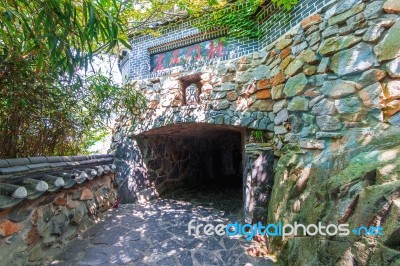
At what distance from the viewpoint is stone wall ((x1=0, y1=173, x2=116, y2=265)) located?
190 centimetres

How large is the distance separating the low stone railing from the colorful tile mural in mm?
2547

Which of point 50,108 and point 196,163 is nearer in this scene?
point 50,108

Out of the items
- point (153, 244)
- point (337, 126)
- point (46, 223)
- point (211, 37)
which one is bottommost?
point (153, 244)

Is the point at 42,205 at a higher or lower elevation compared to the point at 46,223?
higher

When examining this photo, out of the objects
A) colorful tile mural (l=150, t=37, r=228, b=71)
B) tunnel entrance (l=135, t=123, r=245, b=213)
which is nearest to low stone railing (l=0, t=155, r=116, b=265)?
tunnel entrance (l=135, t=123, r=245, b=213)

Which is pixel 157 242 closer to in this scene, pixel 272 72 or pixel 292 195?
pixel 292 195

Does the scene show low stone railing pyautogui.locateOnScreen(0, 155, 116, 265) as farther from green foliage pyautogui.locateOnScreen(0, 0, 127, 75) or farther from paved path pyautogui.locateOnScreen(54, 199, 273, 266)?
green foliage pyautogui.locateOnScreen(0, 0, 127, 75)

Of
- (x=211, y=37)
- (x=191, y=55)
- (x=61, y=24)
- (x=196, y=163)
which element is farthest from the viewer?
(x=196, y=163)

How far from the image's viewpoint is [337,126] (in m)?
2.12

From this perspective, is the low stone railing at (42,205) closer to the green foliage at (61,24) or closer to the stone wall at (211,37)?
the green foliage at (61,24)

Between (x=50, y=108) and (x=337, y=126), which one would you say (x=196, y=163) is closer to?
(x=50, y=108)

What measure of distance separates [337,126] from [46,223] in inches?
134

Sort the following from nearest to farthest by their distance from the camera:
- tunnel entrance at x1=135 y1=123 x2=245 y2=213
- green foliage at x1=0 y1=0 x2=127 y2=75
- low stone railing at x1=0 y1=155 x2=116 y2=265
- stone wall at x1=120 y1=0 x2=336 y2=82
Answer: green foliage at x1=0 y1=0 x2=127 y2=75 → low stone railing at x1=0 y1=155 x2=116 y2=265 → stone wall at x1=120 y1=0 x2=336 y2=82 → tunnel entrance at x1=135 y1=123 x2=245 y2=213

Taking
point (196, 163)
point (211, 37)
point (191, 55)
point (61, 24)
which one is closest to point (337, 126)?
point (61, 24)
